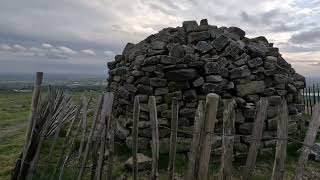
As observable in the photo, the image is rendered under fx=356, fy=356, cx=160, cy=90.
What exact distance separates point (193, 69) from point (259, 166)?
2706 millimetres

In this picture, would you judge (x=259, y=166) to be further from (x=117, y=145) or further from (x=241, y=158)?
(x=117, y=145)

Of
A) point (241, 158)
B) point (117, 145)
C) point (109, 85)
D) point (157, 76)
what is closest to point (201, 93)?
point (157, 76)

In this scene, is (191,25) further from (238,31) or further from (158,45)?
(238,31)

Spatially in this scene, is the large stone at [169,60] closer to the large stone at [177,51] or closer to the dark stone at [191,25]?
the large stone at [177,51]

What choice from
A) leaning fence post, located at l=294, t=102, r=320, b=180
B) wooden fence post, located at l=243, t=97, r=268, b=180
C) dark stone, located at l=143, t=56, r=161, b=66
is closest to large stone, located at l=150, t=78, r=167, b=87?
dark stone, located at l=143, t=56, r=161, b=66

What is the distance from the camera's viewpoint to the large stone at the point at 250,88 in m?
8.66

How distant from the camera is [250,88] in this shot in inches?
342

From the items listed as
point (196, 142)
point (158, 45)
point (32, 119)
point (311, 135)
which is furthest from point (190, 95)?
point (311, 135)

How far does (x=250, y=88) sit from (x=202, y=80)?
1.23 m

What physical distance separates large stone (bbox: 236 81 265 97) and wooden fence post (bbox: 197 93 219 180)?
4.62 m

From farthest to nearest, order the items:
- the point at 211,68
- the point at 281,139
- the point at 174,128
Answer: the point at 211,68, the point at 174,128, the point at 281,139

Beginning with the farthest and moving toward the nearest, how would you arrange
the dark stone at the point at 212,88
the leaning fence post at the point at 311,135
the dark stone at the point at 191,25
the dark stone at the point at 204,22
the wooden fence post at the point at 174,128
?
the dark stone at the point at 204,22 < the dark stone at the point at 191,25 < the dark stone at the point at 212,88 < the wooden fence post at the point at 174,128 < the leaning fence post at the point at 311,135

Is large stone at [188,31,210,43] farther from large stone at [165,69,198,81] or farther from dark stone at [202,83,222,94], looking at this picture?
→ dark stone at [202,83,222,94]

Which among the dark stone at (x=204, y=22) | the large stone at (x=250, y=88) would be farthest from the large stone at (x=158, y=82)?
the dark stone at (x=204, y=22)
